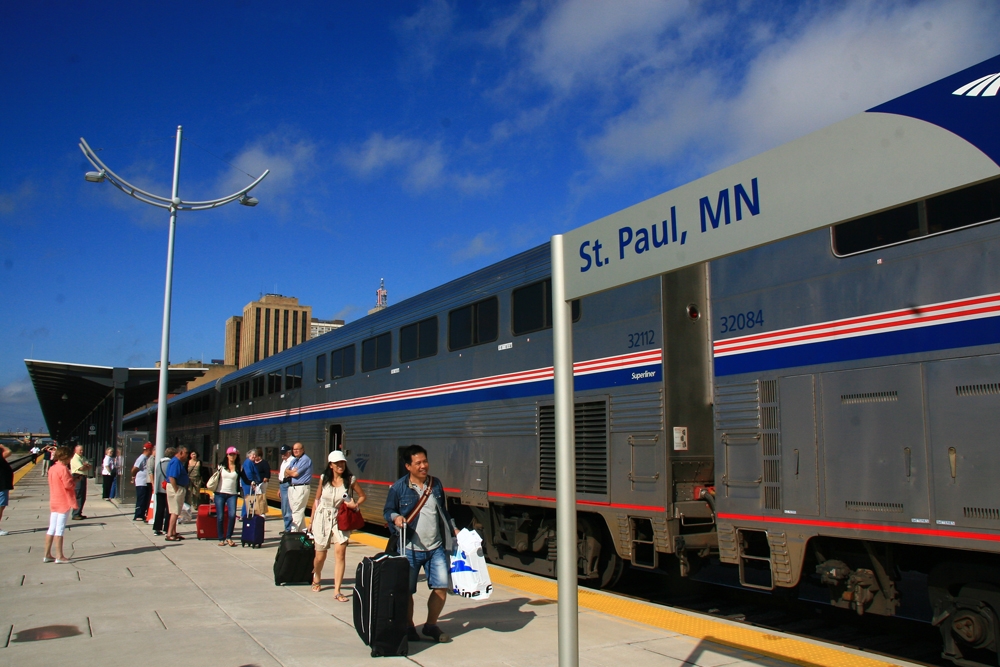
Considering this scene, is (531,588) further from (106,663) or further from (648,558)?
(106,663)

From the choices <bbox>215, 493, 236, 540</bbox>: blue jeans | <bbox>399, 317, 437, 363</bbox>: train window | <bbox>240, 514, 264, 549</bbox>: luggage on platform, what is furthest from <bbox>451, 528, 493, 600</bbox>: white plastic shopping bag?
<bbox>215, 493, 236, 540</bbox>: blue jeans

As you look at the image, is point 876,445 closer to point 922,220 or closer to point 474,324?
point 922,220

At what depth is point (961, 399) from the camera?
16.0 ft

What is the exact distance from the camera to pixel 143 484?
15211 mm

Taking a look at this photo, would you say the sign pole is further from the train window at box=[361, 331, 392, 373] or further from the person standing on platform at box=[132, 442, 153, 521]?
the person standing on platform at box=[132, 442, 153, 521]

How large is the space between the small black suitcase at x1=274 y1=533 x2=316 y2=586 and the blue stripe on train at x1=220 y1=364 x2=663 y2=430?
3.10 meters

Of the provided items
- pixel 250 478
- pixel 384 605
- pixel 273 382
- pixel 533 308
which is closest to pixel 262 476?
pixel 250 478

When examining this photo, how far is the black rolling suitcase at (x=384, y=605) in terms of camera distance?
17.5 feet

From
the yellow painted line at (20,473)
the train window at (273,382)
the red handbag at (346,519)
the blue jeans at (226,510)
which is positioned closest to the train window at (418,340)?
the blue jeans at (226,510)

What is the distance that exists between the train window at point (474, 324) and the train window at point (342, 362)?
436 centimetres

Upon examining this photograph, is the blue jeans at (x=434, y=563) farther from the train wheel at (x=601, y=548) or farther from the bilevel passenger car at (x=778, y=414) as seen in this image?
the train wheel at (x=601, y=548)

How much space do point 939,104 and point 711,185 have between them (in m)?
0.85

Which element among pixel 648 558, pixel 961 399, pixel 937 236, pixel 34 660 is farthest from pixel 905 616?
pixel 34 660

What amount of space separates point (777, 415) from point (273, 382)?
52.5 feet
